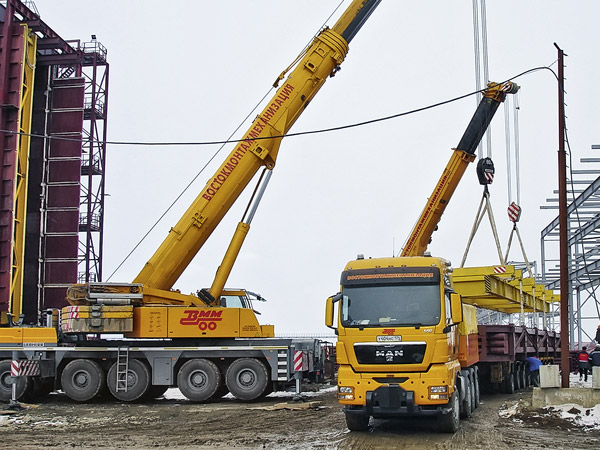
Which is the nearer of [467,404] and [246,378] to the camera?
[467,404]

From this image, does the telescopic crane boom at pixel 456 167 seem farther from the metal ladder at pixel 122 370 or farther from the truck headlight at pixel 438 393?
the truck headlight at pixel 438 393

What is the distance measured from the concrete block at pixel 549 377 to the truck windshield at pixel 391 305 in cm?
415

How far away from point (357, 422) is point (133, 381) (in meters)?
8.28

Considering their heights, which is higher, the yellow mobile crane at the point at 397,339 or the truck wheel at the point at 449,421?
the yellow mobile crane at the point at 397,339

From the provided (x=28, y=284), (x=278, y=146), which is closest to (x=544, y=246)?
(x=278, y=146)

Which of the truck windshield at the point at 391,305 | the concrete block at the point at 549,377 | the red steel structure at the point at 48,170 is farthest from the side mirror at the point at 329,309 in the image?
the red steel structure at the point at 48,170

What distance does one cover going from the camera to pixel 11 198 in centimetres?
2917

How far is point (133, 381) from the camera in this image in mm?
19250

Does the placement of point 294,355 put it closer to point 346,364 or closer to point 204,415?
point 204,415

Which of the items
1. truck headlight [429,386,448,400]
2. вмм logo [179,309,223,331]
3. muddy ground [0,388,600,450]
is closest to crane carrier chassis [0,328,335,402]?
вмм logo [179,309,223,331]

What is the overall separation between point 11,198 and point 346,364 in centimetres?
2079

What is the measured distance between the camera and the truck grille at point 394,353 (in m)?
12.2

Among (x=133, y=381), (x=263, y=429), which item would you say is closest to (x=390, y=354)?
(x=263, y=429)

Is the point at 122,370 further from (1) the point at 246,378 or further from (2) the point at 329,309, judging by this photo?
(2) the point at 329,309
